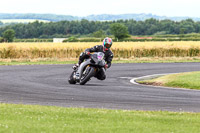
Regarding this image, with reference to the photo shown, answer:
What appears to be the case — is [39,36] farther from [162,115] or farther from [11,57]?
[162,115]

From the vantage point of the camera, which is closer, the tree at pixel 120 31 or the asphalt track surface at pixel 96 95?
the asphalt track surface at pixel 96 95

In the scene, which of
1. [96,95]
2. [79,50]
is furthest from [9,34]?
[96,95]

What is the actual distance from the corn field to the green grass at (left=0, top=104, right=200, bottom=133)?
28.4 m

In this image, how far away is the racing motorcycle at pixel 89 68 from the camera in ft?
61.4

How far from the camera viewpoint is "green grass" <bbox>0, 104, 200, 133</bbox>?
9.26 m

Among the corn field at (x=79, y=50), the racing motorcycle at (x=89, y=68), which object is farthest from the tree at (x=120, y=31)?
the racing motorcycle at (x=89, y=68)

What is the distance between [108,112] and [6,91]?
6.04m

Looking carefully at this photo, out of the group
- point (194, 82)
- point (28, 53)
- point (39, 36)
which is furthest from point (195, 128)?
point (39, 36)

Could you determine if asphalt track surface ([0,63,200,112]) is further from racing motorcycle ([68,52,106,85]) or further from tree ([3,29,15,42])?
tree ([3,29,15,42])

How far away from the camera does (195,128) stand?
9719mm

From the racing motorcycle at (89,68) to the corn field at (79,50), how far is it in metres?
21.8

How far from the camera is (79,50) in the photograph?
41.9 meters

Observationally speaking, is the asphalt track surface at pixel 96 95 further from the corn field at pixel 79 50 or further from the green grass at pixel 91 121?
the corn field at pixel 79 50

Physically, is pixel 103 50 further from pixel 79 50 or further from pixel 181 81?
pixel 79 50
